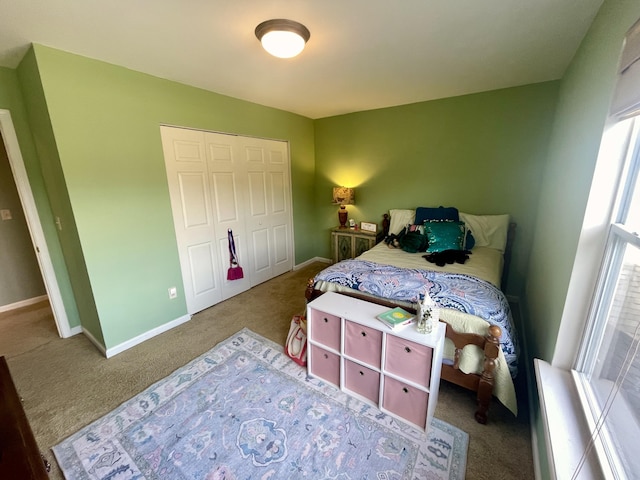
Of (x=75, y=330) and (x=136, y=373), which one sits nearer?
(x=136, y=373)

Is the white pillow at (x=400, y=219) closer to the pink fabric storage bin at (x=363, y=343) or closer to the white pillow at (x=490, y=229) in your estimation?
the white pillow at (x=490, y=229)

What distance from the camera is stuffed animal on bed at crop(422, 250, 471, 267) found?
2.41 meters

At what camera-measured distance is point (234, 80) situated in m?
Answer: 2.43

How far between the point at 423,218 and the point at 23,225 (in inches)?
188

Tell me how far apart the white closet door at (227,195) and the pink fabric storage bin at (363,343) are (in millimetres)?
1972

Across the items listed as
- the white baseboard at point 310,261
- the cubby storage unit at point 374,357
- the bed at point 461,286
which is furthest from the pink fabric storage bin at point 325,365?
the white baseboard at point 310,261

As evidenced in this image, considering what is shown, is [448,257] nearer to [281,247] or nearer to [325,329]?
[325,329]

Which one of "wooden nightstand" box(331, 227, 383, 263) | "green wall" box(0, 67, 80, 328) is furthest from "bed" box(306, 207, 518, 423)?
"green wall" box(0, 67, 80, 328)

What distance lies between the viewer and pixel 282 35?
1543 millimetres

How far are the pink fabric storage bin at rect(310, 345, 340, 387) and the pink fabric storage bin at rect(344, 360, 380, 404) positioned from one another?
0.24 feet

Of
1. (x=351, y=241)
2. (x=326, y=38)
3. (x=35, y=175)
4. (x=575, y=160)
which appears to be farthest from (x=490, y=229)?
(x=35, y=175)

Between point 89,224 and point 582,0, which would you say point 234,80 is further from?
point 582,0

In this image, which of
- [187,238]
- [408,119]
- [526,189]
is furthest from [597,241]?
[187,238]

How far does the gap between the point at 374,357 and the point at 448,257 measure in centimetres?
131
